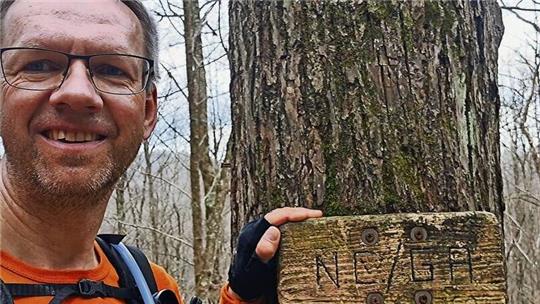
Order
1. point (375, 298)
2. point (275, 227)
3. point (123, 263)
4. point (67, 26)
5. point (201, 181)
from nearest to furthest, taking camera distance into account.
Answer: point (375, 298) → point (275, 227) → point (67, 26) → point (123, 263) → point (201, 181)

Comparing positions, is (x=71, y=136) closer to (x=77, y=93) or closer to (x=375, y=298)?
(x=77, y=93)

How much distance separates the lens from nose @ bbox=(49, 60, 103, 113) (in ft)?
5.48

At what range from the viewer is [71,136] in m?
1.73

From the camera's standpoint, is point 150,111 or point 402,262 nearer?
point 402,262

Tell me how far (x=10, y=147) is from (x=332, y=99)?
0.90 meters

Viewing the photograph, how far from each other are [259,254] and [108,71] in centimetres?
70

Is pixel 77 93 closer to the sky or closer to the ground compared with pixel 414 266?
closer to the sky

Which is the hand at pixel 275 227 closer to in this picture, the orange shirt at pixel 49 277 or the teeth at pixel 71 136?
the orange shirt at pixel 49 277

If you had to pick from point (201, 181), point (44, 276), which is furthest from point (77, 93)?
point (201, 181)

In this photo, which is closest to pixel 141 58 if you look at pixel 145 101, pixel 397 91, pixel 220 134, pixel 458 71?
pixel 145 101

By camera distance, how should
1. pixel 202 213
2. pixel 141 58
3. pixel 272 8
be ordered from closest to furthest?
1. pixel 272 8
2. pixel 141 58
3. pixel 202 213

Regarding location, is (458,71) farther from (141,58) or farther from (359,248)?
(141,58)

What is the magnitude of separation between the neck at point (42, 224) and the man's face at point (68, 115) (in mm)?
72

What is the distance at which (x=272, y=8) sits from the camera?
1.80 m
